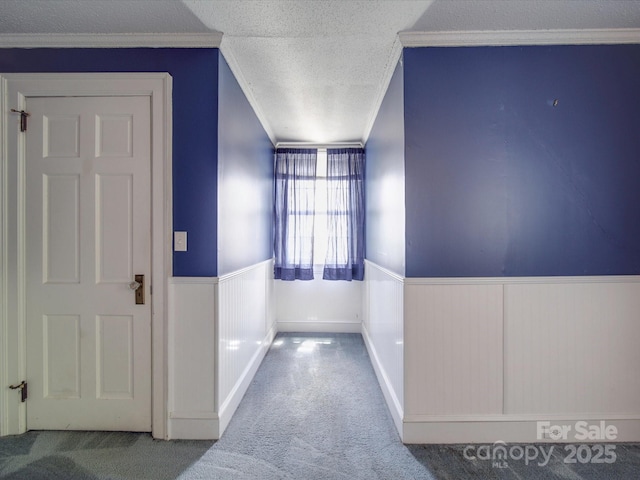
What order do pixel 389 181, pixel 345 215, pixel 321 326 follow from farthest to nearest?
1. pixel 321 326
2. pixel 345 215
3. pixel 389 181

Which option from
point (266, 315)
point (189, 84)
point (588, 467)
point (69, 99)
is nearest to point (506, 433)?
Answer: point (588, 467)

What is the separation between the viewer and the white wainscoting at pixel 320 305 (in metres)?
4.05

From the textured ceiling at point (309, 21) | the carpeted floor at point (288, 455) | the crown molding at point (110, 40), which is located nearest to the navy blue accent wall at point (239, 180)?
the crown molding at point (110, 40)

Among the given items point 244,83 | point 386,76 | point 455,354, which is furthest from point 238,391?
point 386,76

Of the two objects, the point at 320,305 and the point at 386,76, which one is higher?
the point at 386,76

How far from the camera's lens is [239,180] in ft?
7.95

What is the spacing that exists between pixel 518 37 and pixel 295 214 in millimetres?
2696

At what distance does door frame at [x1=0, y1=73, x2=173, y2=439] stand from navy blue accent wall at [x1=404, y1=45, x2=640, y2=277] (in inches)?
57.7

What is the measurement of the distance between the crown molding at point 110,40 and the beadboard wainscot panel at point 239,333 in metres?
1.43

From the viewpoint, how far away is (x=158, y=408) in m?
1.94

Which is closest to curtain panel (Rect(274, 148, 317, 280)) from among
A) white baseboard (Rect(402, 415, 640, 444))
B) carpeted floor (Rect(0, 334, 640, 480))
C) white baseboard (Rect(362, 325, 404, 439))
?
white baseboard (Rect(362, 325, 404, 439))

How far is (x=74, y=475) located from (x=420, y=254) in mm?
2174

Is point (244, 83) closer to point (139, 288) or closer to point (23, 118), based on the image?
point (23, 118)

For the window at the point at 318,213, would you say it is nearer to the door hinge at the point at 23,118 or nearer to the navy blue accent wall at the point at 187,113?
the navy blue accent wall at the point at 187,113
